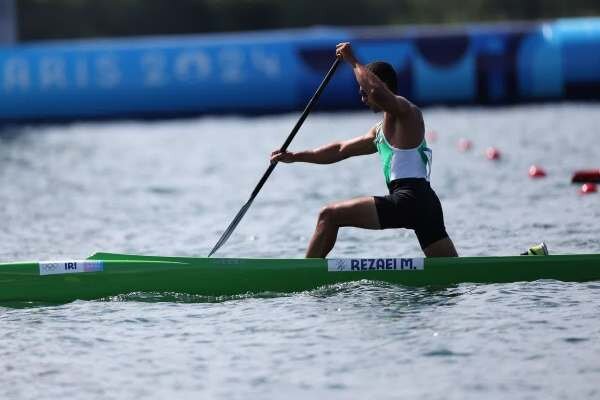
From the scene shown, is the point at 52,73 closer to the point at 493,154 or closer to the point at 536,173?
the point at 493,154

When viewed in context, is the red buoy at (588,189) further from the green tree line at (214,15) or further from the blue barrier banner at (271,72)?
the green tree line at (214,15)

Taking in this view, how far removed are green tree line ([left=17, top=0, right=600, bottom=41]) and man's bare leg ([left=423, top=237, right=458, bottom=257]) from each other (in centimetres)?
Result: 2961

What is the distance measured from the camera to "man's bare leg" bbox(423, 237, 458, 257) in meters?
10.2

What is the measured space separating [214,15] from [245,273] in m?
30.6

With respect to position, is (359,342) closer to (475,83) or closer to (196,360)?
(196,360)

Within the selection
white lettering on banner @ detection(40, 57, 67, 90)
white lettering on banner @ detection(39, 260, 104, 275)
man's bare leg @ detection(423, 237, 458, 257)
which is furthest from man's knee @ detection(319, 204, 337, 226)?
white lettering on banner @ detection(40, 57, 67, 90)

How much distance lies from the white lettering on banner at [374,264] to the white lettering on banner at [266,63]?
61.0ft

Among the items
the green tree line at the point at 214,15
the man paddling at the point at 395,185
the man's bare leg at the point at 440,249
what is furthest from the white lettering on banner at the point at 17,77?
the man's bare leg at the point at 440,249

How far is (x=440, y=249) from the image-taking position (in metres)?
10.2

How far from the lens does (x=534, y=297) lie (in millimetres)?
9852

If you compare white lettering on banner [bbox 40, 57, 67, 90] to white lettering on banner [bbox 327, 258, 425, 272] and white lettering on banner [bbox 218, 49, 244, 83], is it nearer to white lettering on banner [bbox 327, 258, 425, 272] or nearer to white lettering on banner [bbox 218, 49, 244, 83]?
white lettering on banner [bbox 218, 49, 244, 83]

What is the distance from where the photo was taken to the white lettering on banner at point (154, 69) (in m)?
28.6

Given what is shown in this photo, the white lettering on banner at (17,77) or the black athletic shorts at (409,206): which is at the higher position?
the white lettering on banner at (17,77)

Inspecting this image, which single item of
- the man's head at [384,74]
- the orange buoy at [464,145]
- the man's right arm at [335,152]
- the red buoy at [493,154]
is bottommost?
the man's right arm at [335,152]
